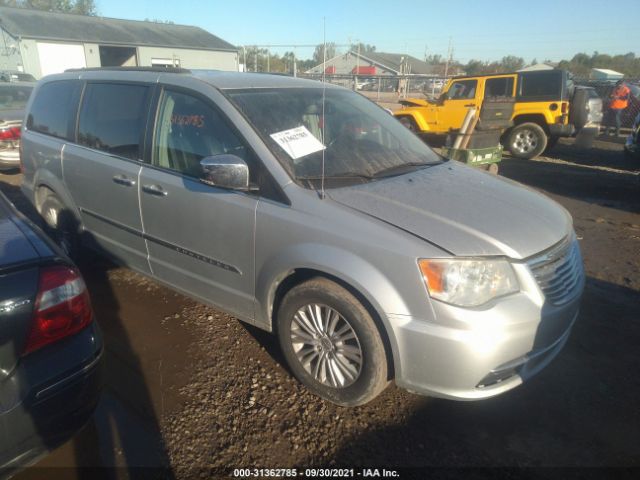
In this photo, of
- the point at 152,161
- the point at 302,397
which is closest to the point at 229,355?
the point at 302,397

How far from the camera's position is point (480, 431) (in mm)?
2336

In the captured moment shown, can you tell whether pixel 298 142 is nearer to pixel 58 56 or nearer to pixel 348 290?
pixel 348 290

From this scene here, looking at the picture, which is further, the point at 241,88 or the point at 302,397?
the point at 241,88

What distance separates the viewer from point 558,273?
232cm

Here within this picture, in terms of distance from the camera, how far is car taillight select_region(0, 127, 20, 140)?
23.9 feet

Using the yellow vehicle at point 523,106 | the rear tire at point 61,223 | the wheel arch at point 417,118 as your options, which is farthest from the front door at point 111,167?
the wheel arch at point 417,118

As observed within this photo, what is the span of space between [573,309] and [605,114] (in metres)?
17.7

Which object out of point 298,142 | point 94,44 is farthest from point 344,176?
point 94,44

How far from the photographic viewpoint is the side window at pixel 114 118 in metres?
3.19

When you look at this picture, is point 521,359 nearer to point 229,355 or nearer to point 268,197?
point 268,197

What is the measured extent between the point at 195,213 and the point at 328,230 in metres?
1.02

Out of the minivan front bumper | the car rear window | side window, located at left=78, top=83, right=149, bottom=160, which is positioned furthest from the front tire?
the car rear window

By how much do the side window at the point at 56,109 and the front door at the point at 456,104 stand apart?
32.0ft

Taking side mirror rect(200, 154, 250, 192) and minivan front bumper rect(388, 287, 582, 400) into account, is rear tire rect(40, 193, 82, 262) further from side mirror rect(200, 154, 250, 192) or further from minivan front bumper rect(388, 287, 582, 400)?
minivan front bumper rect(388, 287, 582, 400)
